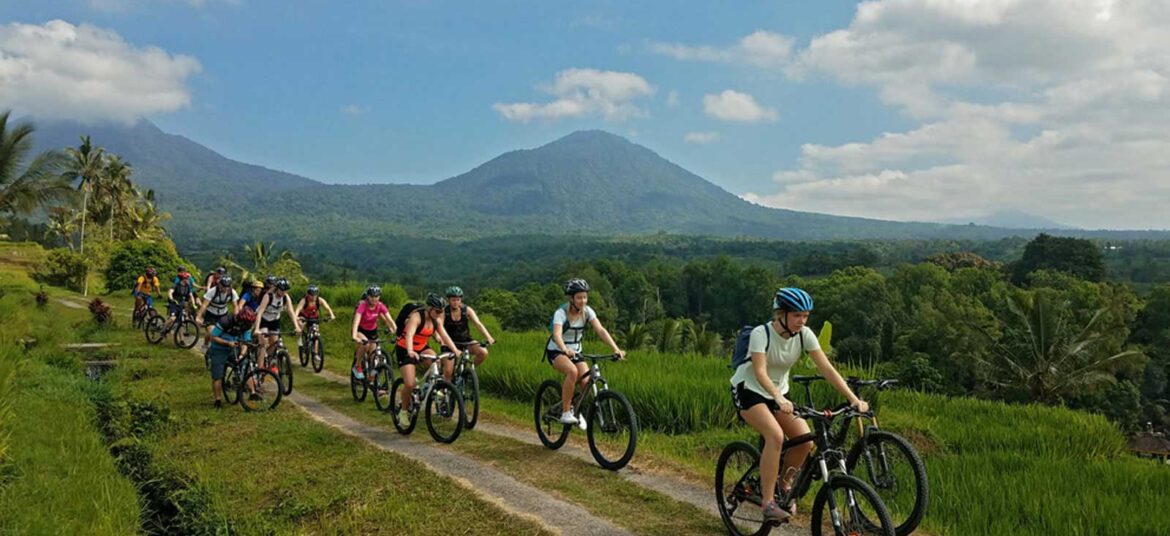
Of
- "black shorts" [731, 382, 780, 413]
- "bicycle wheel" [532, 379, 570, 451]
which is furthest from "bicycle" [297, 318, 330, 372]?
"black shorts" [731, 382, 780, 413]

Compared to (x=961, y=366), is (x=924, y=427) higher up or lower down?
higher up

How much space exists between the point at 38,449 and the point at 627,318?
92498mm

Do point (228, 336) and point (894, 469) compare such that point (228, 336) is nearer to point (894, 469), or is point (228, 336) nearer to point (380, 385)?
point (380, 385)

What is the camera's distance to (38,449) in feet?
29.7

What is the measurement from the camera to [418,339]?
9.99m

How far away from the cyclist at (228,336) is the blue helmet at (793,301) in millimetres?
9500

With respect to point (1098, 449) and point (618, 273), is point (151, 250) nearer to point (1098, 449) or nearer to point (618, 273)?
point (1098, 449)

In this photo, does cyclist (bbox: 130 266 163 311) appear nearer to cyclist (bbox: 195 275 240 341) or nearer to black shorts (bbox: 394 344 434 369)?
cyclist (bbox: 195 275 240 341)

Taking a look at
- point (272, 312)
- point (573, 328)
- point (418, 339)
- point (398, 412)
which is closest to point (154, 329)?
point (272, 312)

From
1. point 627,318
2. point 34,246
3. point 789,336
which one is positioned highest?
point 789,336

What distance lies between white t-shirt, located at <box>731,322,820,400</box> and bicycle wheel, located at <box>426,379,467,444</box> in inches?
181

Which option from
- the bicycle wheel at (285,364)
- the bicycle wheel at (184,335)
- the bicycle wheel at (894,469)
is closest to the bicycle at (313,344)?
the bicycle wheel at (285,364)

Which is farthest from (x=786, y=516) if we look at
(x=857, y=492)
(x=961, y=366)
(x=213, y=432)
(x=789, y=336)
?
(x=961, y=366)

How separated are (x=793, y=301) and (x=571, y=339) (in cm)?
374
